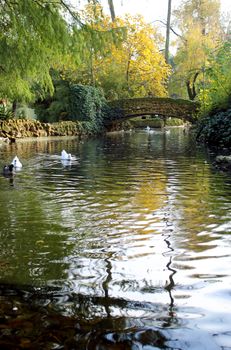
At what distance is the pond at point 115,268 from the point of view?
9.62 feet

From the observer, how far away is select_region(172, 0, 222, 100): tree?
4584 cm

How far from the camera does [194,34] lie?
150 feet

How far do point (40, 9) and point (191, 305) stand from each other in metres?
4.47

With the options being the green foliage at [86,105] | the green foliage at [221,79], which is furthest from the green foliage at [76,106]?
the green foliage at [221,79]

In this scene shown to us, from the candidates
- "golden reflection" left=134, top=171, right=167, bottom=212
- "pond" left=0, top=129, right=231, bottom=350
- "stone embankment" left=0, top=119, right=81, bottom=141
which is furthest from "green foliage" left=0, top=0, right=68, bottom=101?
"stone embankment" left=0, top=119, right=81, bottom=141

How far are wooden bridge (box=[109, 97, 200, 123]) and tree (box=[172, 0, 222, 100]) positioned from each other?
10604 mm

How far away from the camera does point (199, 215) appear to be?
6363 millimetres

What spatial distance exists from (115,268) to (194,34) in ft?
148

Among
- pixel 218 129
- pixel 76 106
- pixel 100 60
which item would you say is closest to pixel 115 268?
pixel 218 129

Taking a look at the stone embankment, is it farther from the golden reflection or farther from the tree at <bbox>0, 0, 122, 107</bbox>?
the tree at <bbox>0, 0, 122, 107</bbox>

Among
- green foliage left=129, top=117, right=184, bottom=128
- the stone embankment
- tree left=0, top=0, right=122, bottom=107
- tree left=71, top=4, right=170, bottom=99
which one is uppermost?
tree left=71, top=4, right=170, bottom=99

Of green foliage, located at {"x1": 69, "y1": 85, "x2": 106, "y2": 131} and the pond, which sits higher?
green foliage, located at {"x1": 69, "y1": 85, "x2": 106, "y2": 131}

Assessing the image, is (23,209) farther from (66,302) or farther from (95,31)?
(66,302)

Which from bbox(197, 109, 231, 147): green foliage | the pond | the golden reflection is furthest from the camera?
bbox(197, 109, 231, 147): green foliage
